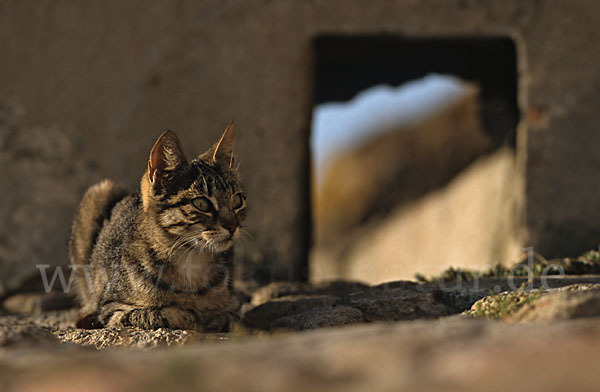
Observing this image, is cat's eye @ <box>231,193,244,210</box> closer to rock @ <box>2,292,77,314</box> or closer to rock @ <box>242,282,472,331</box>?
rock @ <box>242,282,472,331</box>

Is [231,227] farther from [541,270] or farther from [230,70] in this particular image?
[230,70]

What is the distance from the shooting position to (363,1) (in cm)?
561

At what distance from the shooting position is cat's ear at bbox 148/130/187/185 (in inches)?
128

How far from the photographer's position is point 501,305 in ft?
8.99

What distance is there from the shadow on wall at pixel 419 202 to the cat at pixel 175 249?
3231 millimetres

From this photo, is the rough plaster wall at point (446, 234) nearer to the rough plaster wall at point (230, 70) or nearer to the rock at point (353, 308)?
the rough plaster wall at point (230, 70)

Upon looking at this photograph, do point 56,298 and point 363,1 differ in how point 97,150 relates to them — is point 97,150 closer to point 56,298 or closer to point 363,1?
point 56,298

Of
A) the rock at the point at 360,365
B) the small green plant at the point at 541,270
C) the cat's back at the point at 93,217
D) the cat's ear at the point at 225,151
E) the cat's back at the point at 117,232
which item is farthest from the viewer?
the small green plant at the point at 541,270

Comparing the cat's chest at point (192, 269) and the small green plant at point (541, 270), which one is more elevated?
the cat's chest at point (192, 269)

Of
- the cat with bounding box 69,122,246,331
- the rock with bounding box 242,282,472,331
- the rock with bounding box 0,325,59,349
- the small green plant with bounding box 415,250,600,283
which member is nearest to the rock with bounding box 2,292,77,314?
the cat with bounding box 69,122,246,331

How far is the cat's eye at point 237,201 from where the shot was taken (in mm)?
3470

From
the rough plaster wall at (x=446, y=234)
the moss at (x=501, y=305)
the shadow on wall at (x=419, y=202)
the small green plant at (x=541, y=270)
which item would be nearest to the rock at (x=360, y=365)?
the moss at (x=501, y=305)

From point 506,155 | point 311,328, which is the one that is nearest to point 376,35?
point 506,155

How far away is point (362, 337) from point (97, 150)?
14.1 feet
